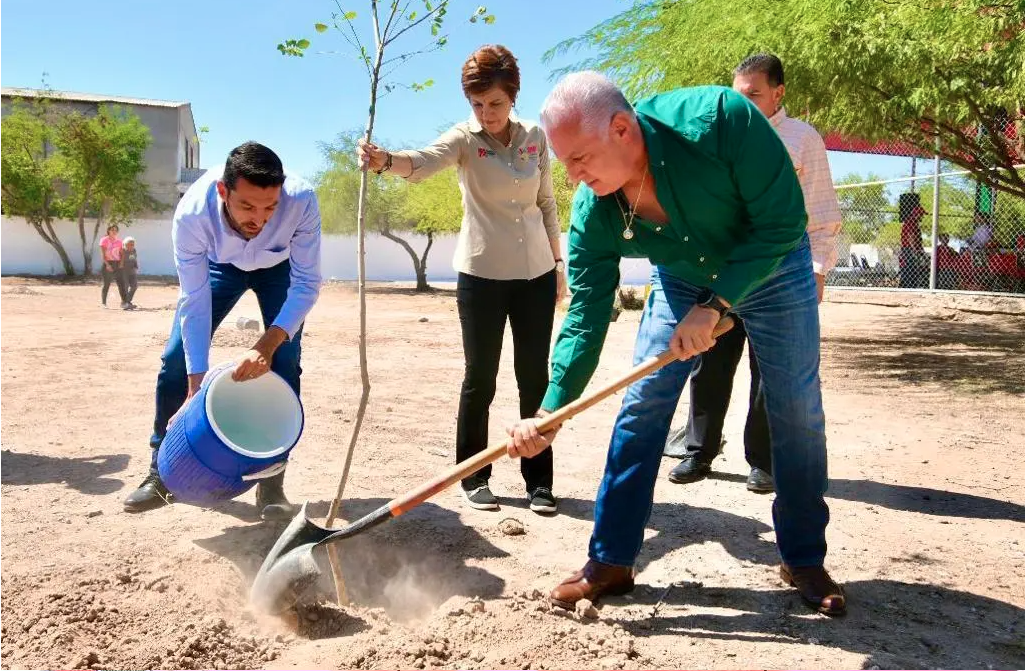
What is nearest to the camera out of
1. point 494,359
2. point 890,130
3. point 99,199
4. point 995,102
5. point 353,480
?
point 494,359

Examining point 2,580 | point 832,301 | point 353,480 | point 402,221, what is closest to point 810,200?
point 353,480

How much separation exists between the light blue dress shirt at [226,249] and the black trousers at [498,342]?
0.66m

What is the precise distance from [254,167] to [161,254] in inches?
1288

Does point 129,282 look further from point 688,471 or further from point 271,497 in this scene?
point 688,471

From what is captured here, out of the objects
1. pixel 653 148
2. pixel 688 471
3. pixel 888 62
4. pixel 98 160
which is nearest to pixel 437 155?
pixel 653 148

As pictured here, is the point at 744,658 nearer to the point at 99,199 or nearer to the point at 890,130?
the point at 890,130

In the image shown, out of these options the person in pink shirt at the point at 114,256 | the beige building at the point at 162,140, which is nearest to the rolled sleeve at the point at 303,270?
the person in pink shirt at the point at 114,256

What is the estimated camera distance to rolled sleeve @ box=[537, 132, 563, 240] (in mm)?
3656

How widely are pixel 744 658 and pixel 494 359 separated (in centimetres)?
168

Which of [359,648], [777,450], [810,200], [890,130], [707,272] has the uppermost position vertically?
[890,130]

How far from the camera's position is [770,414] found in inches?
107

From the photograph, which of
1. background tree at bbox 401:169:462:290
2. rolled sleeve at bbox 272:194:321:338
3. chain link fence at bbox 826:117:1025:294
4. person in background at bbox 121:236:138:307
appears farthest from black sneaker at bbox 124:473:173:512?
background tree at bbox 401:169:462:290

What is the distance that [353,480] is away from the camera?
4117 millimetres

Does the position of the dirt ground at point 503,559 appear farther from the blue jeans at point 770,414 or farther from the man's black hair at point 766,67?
the man's black hair at point 766,67
